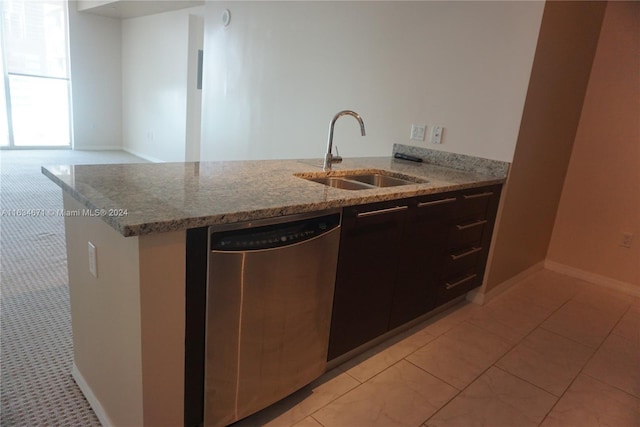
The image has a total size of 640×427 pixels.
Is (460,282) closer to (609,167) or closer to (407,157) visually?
(407,157)

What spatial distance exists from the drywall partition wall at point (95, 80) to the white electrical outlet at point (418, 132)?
6835 millimetres

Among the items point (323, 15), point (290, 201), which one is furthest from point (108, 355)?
point (323, 15)

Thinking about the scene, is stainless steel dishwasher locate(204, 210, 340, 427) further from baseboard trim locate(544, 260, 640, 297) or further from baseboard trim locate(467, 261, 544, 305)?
baseboard trim locate(544, 260, 640, 297)

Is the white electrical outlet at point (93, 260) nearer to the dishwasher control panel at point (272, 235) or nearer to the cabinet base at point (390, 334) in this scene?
the dishwasher control panel at point (272, 235)

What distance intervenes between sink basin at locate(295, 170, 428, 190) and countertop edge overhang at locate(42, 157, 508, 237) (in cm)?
4

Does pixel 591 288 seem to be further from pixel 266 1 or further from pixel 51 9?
pixel 51 9

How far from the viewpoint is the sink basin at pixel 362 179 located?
2.22 m

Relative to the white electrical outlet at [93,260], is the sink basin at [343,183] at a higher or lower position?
higher

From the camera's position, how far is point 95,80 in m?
7.55

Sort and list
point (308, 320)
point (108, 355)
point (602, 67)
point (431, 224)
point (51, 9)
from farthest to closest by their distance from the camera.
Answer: point (51, 9) → point (602, 67) → point (431, 224) → point (308, 320) → point (108, 355)

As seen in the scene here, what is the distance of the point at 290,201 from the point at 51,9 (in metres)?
7.78

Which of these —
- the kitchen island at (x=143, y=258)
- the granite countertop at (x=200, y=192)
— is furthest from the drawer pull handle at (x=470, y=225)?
the kitchen island at (x=143, y=258)

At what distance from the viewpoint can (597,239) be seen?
341cm

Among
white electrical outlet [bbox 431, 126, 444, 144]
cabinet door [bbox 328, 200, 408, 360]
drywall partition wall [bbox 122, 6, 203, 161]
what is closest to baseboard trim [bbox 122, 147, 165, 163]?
drywall partition wall [bbox 122, 6, 203, 161]
